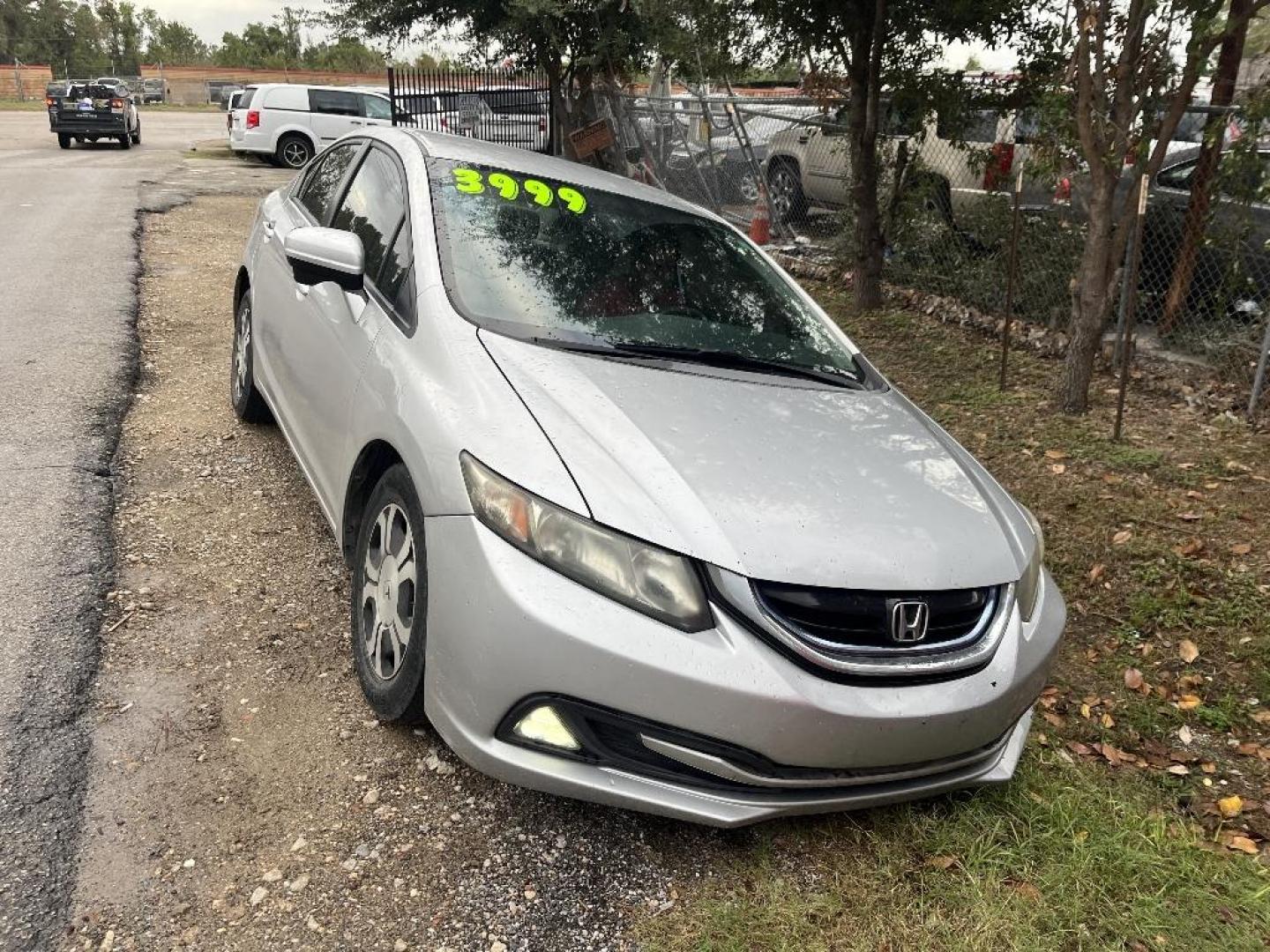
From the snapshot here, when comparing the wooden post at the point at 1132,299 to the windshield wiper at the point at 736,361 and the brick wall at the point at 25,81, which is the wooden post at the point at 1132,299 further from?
the brick wall at the point at 25,81

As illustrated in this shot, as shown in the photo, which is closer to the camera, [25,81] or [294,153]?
[294,153]

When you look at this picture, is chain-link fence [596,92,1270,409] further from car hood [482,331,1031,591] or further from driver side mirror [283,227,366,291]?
driver side mirror [283,227,366,291]

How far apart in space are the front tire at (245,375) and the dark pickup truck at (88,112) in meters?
21.0

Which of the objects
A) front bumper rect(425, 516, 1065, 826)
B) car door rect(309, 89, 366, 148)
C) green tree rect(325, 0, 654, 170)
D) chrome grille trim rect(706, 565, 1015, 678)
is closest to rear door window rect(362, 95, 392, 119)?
car door rect(309, 89, 366, 148)

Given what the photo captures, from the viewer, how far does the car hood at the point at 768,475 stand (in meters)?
2.30

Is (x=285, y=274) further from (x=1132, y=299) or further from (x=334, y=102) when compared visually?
(x=334, y=102)

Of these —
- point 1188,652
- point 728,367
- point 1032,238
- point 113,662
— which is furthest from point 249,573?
point 1032,238

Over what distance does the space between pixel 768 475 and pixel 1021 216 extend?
5.72 metres

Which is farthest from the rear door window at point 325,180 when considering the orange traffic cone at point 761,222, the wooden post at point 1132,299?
the orange traffic cone at point 761,222

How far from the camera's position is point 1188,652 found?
3.68 m

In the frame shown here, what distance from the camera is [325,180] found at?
4.61m

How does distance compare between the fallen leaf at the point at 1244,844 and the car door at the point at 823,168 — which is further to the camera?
the car door at the point at 823,168

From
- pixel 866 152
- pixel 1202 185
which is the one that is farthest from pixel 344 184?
pixel 1202 185

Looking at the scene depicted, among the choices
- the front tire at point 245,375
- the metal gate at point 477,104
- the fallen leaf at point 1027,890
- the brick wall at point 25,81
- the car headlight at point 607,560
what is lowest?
the fallen leaf at point 1027,890
